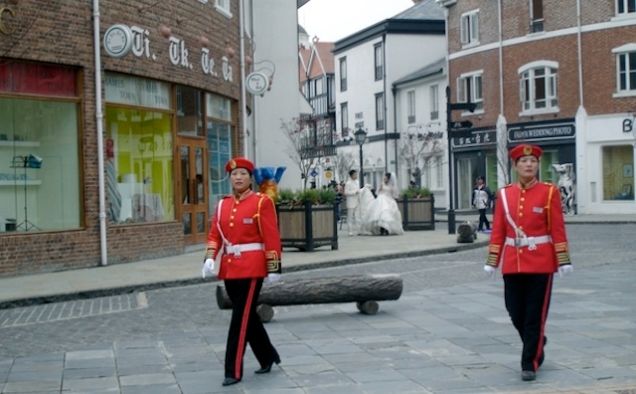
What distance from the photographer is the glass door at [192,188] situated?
71.3 ft

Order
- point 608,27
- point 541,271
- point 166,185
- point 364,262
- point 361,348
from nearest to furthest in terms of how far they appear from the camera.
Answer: point 541,271, point 361,348, point 364,262, point 166,185, point 608,27

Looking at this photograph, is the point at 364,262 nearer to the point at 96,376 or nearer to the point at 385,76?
the point at 96,376

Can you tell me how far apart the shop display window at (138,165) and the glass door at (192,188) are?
40 cm

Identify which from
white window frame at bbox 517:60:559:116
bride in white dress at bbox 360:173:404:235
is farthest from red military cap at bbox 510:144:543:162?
white window frame at bbox 517:60:559:116

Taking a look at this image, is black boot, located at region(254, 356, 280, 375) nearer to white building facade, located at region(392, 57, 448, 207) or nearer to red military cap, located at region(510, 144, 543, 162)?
red military cap, located at region(510, 144, 543, 162)

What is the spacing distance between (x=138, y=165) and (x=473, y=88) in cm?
2974

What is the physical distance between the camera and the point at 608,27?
132 ft

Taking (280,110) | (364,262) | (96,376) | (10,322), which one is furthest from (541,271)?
(280,110)

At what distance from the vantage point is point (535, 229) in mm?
8156

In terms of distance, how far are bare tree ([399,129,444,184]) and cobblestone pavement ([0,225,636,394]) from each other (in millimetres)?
38055

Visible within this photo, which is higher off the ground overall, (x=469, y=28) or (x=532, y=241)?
(x=469, y=28)

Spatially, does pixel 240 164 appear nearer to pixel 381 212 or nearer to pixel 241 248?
pixel 241 248

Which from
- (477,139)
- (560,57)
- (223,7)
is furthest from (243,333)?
(477,139)

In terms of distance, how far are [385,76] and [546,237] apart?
5046cm
